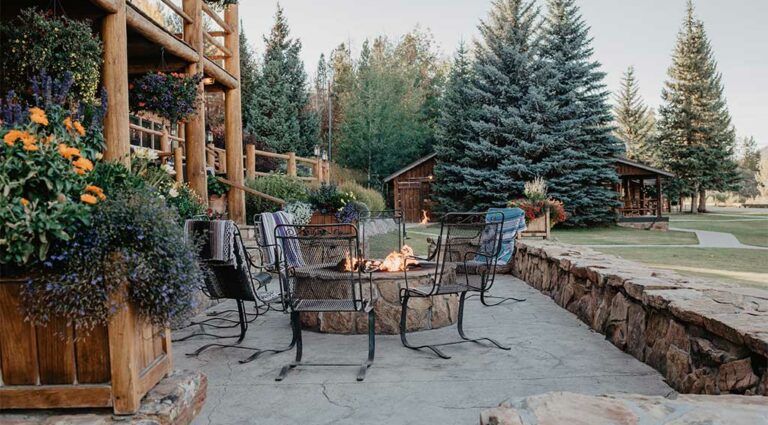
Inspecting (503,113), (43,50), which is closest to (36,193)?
(43,50)

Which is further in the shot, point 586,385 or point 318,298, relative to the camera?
point 318,298

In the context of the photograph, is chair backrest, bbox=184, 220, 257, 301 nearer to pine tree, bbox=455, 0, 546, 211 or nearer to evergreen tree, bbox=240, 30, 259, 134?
pine tree, bbox=455, 0, 546, 211

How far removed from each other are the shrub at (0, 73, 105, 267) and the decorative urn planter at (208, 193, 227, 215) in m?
7.27

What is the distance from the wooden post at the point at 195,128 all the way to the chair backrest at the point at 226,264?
12.6 feet

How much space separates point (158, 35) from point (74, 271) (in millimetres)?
5725

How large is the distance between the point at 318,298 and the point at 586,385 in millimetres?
1768

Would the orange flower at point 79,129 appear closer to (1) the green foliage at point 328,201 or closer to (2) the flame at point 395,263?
(2) the flame at point 395,263

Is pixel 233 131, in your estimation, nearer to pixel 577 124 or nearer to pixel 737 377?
pixel 737 377

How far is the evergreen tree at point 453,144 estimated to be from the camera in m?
22.5

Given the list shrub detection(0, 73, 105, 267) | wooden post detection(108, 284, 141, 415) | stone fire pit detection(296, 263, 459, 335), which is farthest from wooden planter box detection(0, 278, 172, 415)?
stone fire pit detection(296, 263, 459, 335)

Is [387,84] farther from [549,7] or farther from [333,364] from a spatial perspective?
[333,364]

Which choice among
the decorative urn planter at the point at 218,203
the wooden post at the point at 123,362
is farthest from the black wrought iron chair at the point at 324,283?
the decorative urn planter at the point at 218,203

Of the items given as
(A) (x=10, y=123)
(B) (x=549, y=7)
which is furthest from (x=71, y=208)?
(B) (x=549, y=7)

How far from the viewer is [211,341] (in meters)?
4.29
